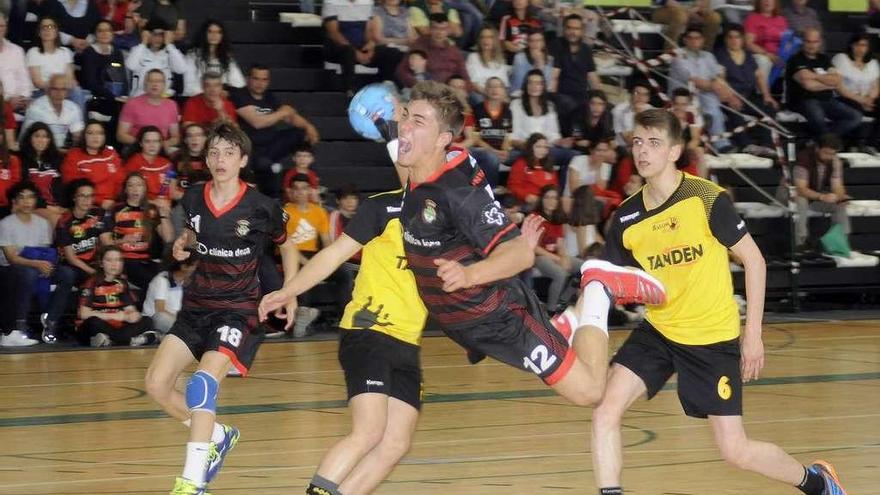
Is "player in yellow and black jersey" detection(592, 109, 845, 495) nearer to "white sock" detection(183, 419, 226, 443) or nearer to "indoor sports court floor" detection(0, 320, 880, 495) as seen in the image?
"indoor sports court floor" detection(0, 320, 880, 495)

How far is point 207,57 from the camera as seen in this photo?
16031mm

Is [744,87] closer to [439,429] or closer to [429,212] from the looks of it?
[439,429]

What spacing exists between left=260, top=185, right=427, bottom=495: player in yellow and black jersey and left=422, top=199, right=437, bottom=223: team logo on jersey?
0.37 m

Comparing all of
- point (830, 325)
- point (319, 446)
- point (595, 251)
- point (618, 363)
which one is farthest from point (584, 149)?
point (618, 363)

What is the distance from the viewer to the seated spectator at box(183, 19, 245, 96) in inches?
629

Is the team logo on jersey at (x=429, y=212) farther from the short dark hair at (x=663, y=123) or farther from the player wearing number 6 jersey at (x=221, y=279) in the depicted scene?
the player wearing number 6 jersey at (x=221, y=279)

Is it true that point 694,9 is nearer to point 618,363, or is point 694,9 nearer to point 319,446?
point 319,446

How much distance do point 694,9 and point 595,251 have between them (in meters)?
5.82

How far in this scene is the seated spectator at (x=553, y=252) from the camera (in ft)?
52.0

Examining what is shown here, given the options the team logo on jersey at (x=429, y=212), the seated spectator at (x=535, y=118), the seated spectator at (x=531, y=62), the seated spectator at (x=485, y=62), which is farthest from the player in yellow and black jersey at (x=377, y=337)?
the seated spectator at (x=531, y=62)

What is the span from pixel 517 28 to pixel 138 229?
5.84m

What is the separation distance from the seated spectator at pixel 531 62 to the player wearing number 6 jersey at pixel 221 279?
32.0ft

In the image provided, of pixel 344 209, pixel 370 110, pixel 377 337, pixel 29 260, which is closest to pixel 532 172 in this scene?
pixel 344 209

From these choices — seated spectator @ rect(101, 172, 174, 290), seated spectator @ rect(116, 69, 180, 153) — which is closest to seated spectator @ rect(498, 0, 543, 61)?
seated spectator @ rect(116, 69, 180, 153)
